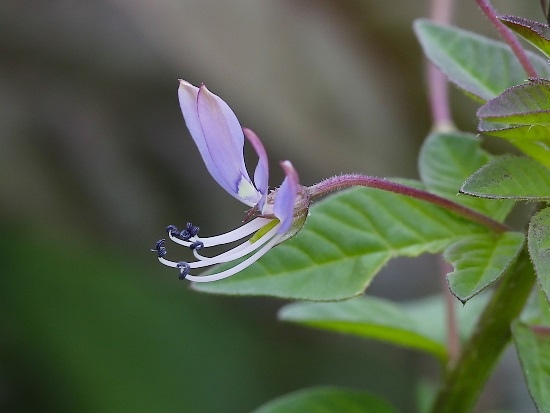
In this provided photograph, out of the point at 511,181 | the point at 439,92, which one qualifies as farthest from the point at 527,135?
the point at 439,92

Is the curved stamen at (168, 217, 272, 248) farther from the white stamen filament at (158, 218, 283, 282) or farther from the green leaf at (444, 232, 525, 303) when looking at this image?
the green leaf at (444, 232, 525, 303)

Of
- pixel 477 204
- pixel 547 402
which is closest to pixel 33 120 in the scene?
pixel 477 204

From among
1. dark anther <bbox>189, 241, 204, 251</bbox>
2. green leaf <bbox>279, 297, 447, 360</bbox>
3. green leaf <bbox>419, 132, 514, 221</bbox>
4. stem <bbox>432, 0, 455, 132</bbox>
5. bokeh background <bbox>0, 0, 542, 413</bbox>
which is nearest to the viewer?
dark anther <bbox>189, 241, 204, 251</bbox>

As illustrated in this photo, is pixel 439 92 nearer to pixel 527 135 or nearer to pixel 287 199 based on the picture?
pixel 527 135

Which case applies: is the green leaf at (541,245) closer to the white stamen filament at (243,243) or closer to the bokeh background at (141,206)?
the white stamen filament at (243,243)

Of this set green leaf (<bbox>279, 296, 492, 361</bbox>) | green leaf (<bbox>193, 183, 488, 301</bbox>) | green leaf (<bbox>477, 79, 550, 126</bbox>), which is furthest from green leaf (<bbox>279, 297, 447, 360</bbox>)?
green leaf (<bbox>477, 79, 550, 126</bbox>)

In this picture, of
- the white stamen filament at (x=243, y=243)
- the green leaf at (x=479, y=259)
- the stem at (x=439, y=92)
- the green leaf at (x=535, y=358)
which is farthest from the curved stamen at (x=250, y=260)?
the stem at (x=439, y=92)
